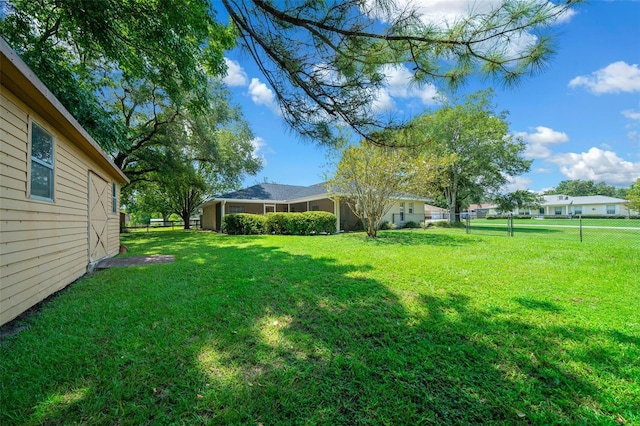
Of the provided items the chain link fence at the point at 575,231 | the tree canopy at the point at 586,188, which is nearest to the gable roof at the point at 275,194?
the chain link fence at the point at 575,231

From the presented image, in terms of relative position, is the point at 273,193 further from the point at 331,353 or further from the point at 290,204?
the point at 331,353

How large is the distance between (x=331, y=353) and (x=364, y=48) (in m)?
3.44

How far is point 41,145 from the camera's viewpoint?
3797 millimetres

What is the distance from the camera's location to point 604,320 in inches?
119

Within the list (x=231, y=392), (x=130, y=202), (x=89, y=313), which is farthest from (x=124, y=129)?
(x=130, y=202)

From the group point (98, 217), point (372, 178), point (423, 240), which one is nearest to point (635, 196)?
point (423, 240)

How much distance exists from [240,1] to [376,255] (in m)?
5.81

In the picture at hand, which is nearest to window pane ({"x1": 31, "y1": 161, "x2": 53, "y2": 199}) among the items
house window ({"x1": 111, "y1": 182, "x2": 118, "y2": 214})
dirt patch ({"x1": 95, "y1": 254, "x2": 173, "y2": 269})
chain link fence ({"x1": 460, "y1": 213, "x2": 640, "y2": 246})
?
dirt patch ({"x1": 95, "y1": 254, "x2": 173, "y2": 269})

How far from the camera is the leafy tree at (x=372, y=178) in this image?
32.5ft

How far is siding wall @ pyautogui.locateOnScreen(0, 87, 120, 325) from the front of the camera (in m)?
2.88

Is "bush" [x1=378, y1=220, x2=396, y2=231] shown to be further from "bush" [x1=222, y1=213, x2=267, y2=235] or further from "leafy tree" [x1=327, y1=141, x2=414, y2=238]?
"bush" [x1=222, y1=213, x2=267, y2=235]

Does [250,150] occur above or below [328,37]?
above

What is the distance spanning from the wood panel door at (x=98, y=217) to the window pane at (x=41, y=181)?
225cm

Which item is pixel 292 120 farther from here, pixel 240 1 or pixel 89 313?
pixel 89 313
